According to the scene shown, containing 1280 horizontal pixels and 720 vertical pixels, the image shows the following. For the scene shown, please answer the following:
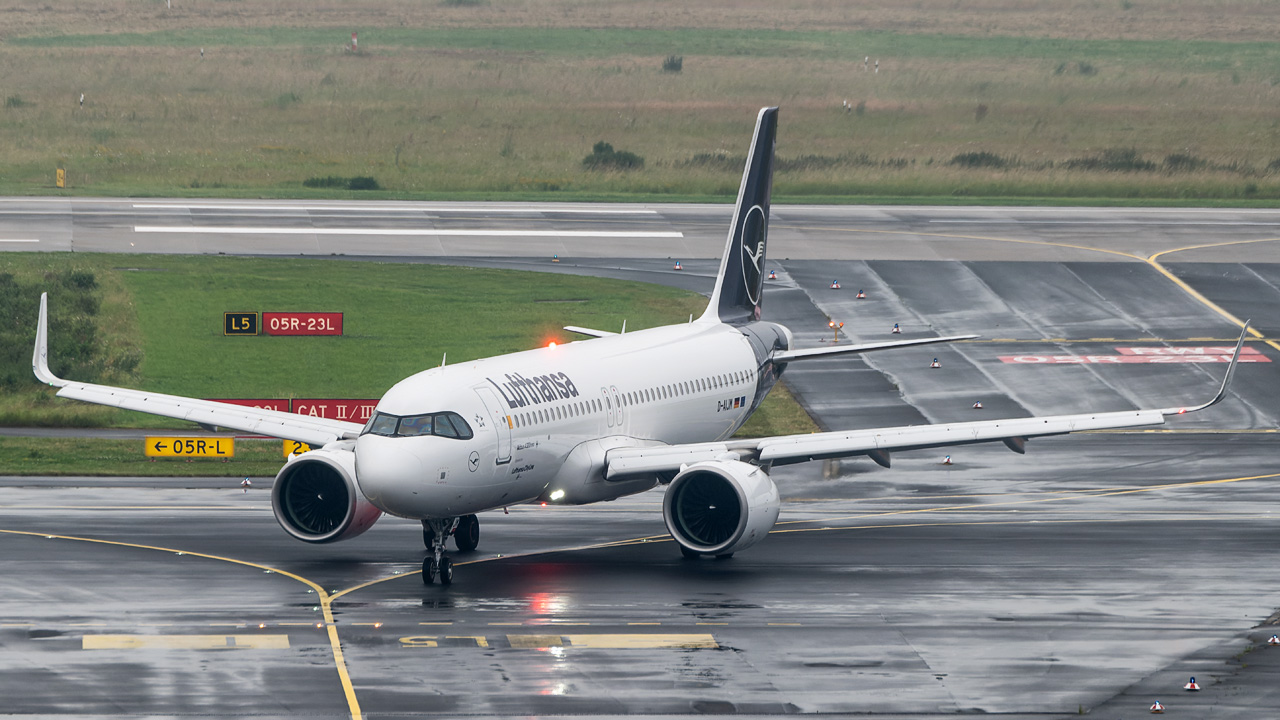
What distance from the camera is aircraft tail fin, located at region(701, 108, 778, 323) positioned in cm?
4844

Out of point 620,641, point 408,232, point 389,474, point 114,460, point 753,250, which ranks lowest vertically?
point 620,641

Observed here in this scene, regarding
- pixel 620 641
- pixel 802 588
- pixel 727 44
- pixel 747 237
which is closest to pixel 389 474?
pixel 620 641

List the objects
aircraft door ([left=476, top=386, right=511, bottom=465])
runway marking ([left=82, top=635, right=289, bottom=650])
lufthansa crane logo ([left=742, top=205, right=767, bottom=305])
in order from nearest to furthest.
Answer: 1. runway marking ([left=82, top=635, right=289, bottom=650])
2. aircraft door ([left=476, top=386, right=511, bottom=465])
3. lufthansa crane logo ([left=742, top=205, right=767, bottom=305])

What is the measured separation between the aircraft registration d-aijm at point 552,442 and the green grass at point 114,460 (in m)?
7.51

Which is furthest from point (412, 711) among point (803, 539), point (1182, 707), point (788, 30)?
point (788, 30)

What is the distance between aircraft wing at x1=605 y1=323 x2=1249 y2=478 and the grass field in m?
67.3

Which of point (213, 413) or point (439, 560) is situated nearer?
point (439, 560)

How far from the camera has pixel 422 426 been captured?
34375 millimetres

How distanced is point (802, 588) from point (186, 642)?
12.9m

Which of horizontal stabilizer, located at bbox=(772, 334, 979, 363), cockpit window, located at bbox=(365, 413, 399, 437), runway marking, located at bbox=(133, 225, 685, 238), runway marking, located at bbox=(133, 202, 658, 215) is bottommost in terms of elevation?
cockpit window, located at bbox=(365, 413, 399, 437)

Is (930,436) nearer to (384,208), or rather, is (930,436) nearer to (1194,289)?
(1194,289)

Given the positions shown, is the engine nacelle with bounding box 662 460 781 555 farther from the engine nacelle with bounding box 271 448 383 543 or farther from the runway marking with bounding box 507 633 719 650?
the engine nacelle with bounding box 271 448 383 543

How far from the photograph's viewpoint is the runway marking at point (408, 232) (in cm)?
8956

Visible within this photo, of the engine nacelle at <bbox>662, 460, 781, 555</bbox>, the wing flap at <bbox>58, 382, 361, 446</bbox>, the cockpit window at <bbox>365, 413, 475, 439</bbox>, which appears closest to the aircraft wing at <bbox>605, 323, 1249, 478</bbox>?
the engine nacelle at <bbox>662, 460, 781, 555</bbox>
